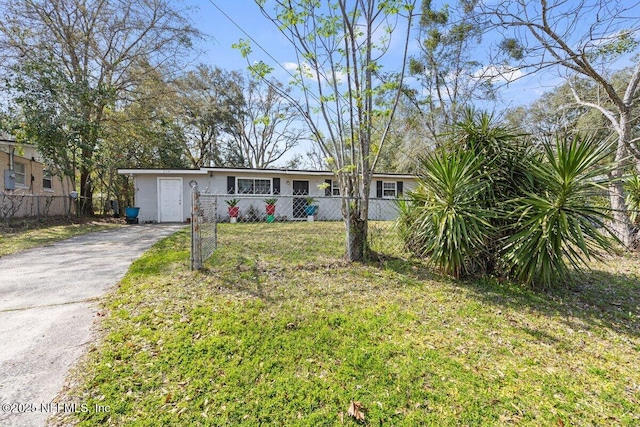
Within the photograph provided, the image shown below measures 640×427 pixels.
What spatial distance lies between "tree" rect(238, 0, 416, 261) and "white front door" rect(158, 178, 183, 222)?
9521 millimetres

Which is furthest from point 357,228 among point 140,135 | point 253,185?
point 140,135

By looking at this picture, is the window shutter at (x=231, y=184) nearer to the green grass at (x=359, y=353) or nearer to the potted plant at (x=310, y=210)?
the potted plant at (x=310, y=210)

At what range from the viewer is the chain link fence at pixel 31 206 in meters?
9.43

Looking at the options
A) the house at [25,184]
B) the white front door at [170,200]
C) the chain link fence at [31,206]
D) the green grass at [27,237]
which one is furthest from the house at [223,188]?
the green grass at [27,237]

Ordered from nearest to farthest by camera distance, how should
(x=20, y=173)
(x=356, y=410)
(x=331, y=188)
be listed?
(x=356, y=410) < (x=20, y=173) < (x=331, y=188)

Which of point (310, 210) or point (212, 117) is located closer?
point (310, 210)

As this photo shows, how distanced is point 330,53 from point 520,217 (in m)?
3.89

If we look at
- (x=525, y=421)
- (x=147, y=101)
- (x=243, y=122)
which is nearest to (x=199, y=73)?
(x=243, y=122)

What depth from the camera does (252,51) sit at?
4.80 metres

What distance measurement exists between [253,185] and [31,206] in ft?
27.6

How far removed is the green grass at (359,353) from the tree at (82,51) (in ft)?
32.7

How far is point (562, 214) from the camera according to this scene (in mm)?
3279

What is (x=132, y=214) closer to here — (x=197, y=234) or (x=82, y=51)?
(x=82, y=51)

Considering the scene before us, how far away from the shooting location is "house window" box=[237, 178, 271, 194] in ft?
43.5
